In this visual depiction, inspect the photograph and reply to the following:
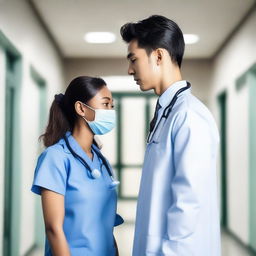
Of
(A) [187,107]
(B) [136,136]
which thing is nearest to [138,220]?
(A) [187,107]

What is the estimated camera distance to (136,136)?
8.18m

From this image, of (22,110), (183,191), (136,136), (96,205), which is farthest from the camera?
(136,136)

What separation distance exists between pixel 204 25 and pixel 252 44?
34.4 inches

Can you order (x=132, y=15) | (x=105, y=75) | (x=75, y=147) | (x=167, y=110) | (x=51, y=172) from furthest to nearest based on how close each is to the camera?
(x=105, y=75), (x=132, y=15), (x=75, y=147), (x=51, y=172), (x=167, y=110)

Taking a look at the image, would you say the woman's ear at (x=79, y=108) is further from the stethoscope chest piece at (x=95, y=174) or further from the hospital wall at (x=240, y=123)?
the hospital wall at (x=240, y=123)

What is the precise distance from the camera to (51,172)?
165 cm

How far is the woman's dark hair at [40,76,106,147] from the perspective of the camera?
1.79 metres

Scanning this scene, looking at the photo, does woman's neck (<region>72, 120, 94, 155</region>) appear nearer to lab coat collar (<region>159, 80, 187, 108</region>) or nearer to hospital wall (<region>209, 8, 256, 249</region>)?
lab coat collar (<region>159, 80, 187, 108</region>)

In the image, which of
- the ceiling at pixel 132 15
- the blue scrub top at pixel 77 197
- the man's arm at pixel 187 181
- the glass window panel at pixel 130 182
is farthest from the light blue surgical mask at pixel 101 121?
the glass window panel at pixel 130 182

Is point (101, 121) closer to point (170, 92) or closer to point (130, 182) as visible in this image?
point (170, 92)

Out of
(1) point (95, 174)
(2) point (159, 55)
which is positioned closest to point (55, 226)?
(1) point (95, 174)

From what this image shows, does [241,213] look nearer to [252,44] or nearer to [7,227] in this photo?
[252,44]

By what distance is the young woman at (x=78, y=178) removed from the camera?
5.29 ft

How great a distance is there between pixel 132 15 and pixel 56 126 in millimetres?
3511
